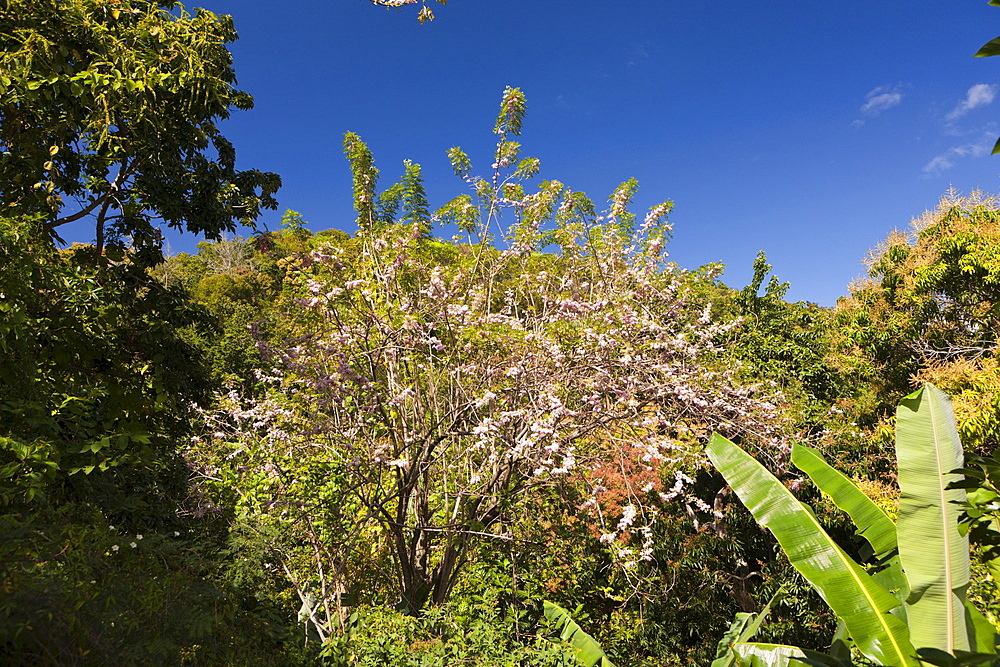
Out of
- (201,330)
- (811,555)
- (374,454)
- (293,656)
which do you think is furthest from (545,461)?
(201,330)

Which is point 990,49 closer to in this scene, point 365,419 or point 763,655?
point 763,655

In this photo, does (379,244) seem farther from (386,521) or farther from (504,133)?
(386,521)

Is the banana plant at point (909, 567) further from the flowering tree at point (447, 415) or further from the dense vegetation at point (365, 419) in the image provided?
the flowering tree at point (447, 415)

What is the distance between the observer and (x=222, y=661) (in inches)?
126

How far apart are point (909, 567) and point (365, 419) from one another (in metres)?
6.07

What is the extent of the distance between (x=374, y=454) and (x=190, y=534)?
305cm

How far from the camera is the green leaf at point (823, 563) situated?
2203 mm

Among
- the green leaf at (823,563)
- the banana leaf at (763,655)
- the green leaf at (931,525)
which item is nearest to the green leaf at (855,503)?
the green leaf at (823,563)

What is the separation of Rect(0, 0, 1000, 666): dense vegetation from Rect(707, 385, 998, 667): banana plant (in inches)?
10.1

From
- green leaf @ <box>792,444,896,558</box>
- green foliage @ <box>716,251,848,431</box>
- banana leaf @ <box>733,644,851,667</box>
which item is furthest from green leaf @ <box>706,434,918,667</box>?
green foliage @ <box>716,251,848,431</box>

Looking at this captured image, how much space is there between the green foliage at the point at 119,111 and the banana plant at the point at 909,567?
6116 mm

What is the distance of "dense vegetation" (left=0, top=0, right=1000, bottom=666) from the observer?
10.5 ft

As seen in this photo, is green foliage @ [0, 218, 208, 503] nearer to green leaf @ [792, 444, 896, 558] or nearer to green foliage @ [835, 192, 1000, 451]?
green leaf @ [792, 444, 896, 558]

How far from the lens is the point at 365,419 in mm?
6895
